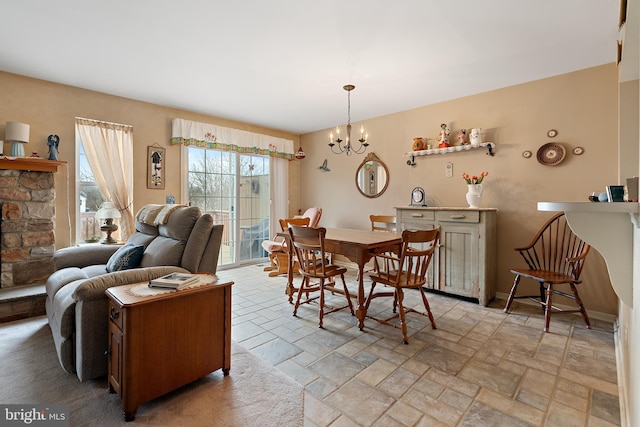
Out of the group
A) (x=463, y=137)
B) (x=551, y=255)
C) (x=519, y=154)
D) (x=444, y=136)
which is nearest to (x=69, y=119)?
(x=444, y=136)

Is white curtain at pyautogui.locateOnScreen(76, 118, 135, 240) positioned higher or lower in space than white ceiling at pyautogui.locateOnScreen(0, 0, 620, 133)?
lower

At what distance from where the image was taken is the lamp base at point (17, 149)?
299cm

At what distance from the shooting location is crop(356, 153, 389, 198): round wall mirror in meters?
4.60

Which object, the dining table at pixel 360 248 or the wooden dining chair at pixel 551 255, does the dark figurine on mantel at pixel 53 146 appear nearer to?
the dining table at pixel 360 248

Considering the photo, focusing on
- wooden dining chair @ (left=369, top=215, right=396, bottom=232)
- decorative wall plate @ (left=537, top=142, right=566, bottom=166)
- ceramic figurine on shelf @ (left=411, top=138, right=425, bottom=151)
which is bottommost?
wooden dining chair @ (left=369, top=215, right=396, bottom=232)

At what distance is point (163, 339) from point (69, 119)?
330 cm

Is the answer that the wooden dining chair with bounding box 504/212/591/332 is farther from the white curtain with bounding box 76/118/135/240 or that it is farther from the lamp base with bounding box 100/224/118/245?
the white curtain with bounding box 76/118/135/240

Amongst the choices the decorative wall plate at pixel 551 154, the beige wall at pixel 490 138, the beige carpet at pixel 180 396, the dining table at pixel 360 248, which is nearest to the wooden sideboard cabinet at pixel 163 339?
the beige carpet at pixel 180 396

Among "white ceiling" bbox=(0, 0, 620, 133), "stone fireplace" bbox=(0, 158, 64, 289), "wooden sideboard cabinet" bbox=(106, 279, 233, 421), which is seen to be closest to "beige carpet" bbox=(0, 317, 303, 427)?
"wooden sideboard cabinet" bbox=(106, 279, 233, 421)

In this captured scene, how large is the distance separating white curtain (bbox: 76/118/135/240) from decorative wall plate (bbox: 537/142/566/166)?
16.1 ft

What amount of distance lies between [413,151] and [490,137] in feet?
3.09

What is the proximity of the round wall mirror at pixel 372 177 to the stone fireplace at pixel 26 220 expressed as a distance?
3891mm

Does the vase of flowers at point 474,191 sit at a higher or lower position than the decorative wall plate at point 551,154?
lower

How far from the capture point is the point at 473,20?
2213 millimetres
